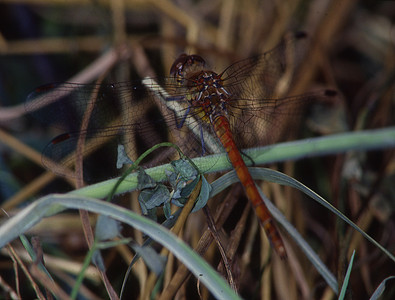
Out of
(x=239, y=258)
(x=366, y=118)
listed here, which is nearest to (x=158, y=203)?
(x=239, y=258)

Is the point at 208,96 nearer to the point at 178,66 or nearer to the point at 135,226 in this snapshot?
the point at 178,66

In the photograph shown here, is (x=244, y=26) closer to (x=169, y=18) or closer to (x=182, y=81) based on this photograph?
(x=169, y=18)

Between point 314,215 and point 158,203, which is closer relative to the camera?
point 158,203

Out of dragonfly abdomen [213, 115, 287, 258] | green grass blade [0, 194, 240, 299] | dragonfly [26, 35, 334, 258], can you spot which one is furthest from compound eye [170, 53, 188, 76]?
green grass blade [0, 194, 240, 299]

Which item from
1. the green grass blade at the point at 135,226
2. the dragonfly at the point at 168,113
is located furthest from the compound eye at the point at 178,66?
the green grass blade at the point at 135,226

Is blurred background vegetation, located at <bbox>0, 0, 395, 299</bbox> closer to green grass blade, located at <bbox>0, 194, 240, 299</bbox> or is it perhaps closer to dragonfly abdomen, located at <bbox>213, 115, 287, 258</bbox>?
dragonfly abdomen, located at <bbox>213, 115, 287, 258</bbox>

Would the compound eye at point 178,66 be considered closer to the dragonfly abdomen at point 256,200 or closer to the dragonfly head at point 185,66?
the dragonfly head at point 185,66

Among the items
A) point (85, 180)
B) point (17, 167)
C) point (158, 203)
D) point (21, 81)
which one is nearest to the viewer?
point (158, 203)
